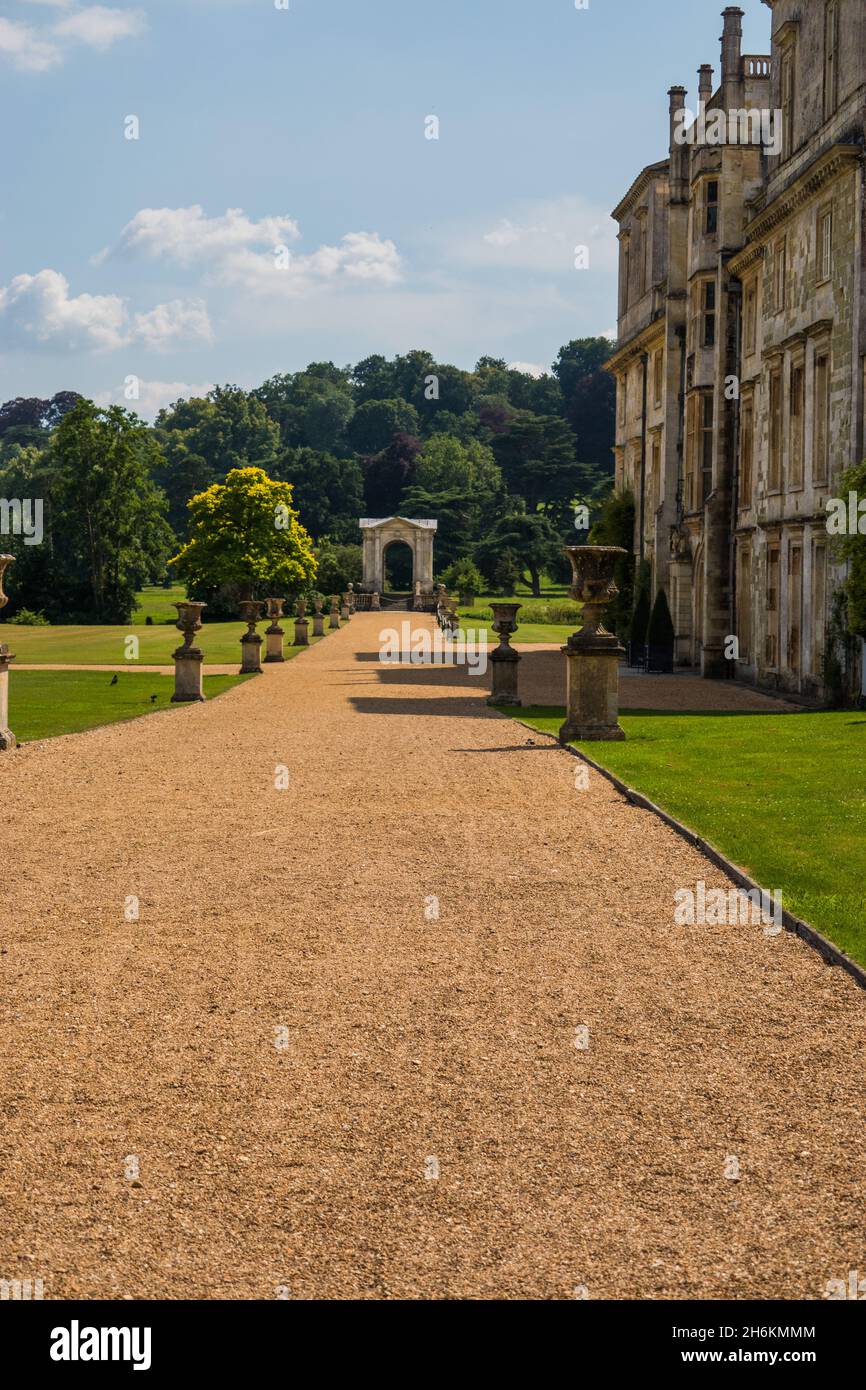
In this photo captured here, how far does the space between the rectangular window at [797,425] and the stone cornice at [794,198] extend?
3324 mm

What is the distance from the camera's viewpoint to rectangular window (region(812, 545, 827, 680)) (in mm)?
29219

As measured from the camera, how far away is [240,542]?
83.5 metres

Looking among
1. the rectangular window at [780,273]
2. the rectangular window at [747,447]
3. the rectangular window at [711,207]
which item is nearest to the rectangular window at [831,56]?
the rectangular window at [780,273]

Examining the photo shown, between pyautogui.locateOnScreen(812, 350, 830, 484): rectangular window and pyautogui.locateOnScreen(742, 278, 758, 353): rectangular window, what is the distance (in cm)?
586

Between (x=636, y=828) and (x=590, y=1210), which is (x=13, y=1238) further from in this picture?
(x=636, y=828)

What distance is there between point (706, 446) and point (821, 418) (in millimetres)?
10683

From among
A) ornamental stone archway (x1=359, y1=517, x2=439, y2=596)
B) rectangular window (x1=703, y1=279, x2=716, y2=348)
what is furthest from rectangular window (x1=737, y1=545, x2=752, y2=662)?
ornamental stone archway (x1=359, y1=517, x2=439, y2=596)

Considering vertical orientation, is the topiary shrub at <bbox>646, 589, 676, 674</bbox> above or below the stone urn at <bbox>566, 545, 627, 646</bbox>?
below

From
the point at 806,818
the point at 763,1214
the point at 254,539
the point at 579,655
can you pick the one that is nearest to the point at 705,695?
the point at 579,655

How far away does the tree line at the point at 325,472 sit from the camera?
86.8 meters

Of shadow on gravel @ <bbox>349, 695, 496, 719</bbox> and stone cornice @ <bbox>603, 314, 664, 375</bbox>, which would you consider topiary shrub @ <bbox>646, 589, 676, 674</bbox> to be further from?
shadow on gravel @ <bbox>349, 695, 496, 719</bbox>

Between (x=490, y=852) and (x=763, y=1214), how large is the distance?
7.49 metres

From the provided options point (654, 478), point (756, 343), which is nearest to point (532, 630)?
point (654, 478)

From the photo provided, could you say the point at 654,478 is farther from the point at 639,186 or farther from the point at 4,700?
the point at 4,700
